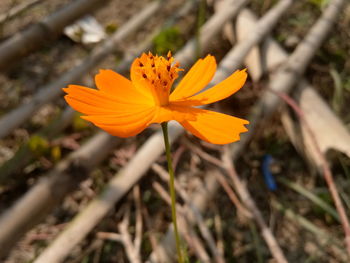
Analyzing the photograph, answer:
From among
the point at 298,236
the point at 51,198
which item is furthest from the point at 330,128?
the point at 51,198

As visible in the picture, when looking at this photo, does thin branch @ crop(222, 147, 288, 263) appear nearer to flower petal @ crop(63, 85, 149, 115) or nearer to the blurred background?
the blurred background

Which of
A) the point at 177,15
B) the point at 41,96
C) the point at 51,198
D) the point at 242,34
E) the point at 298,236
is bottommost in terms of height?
the point at 298,236

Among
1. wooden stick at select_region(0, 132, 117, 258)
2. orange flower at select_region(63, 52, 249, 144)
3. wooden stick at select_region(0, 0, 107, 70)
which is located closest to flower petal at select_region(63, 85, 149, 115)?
orange flower at select_region(63, 52, 249, 144)

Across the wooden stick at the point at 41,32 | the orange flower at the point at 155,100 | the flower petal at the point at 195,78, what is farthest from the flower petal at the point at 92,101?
the wooden stick at the point at 41,32

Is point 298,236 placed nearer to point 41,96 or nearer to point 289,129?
point 289,129

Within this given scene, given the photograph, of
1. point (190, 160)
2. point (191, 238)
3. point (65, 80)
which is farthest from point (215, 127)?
point (65, 80)

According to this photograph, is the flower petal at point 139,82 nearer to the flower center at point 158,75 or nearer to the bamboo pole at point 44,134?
the flower center at point 158,75
